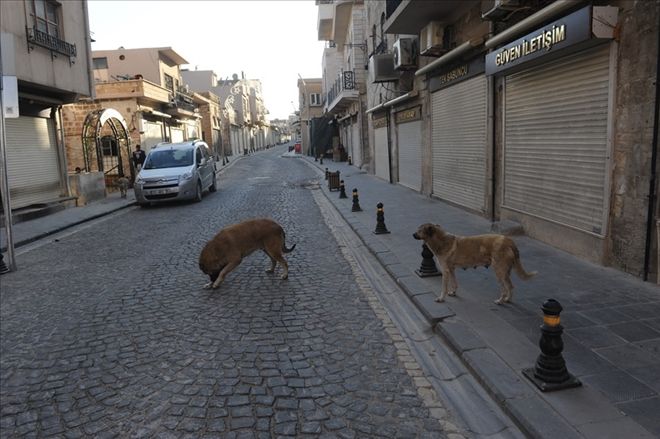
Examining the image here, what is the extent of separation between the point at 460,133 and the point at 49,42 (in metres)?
12.4

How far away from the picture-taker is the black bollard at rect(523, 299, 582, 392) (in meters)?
3.39

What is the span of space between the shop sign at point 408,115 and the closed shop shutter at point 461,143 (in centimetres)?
150

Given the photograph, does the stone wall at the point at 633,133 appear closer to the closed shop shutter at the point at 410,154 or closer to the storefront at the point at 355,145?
the closed shop shutter at the point at 410,154

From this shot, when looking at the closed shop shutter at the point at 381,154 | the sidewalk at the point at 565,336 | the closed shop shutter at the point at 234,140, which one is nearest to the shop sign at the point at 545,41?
the sidewalk at the point at 565,336

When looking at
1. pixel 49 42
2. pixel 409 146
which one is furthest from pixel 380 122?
pixel 49 42

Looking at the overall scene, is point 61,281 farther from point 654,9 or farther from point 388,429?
point 654,9

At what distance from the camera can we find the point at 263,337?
4809 millimetres

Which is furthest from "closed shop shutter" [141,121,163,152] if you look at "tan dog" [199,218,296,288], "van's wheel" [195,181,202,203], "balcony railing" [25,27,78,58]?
"tan dog" [199,218,296,288]

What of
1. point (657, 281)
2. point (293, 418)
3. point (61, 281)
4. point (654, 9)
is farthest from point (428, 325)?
point (61, 281)

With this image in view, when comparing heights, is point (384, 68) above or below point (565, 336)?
above

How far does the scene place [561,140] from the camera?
7.41 metres

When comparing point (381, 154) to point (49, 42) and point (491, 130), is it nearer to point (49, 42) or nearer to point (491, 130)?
point (491, 130)

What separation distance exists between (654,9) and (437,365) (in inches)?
179

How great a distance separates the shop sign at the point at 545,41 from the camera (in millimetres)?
6129
